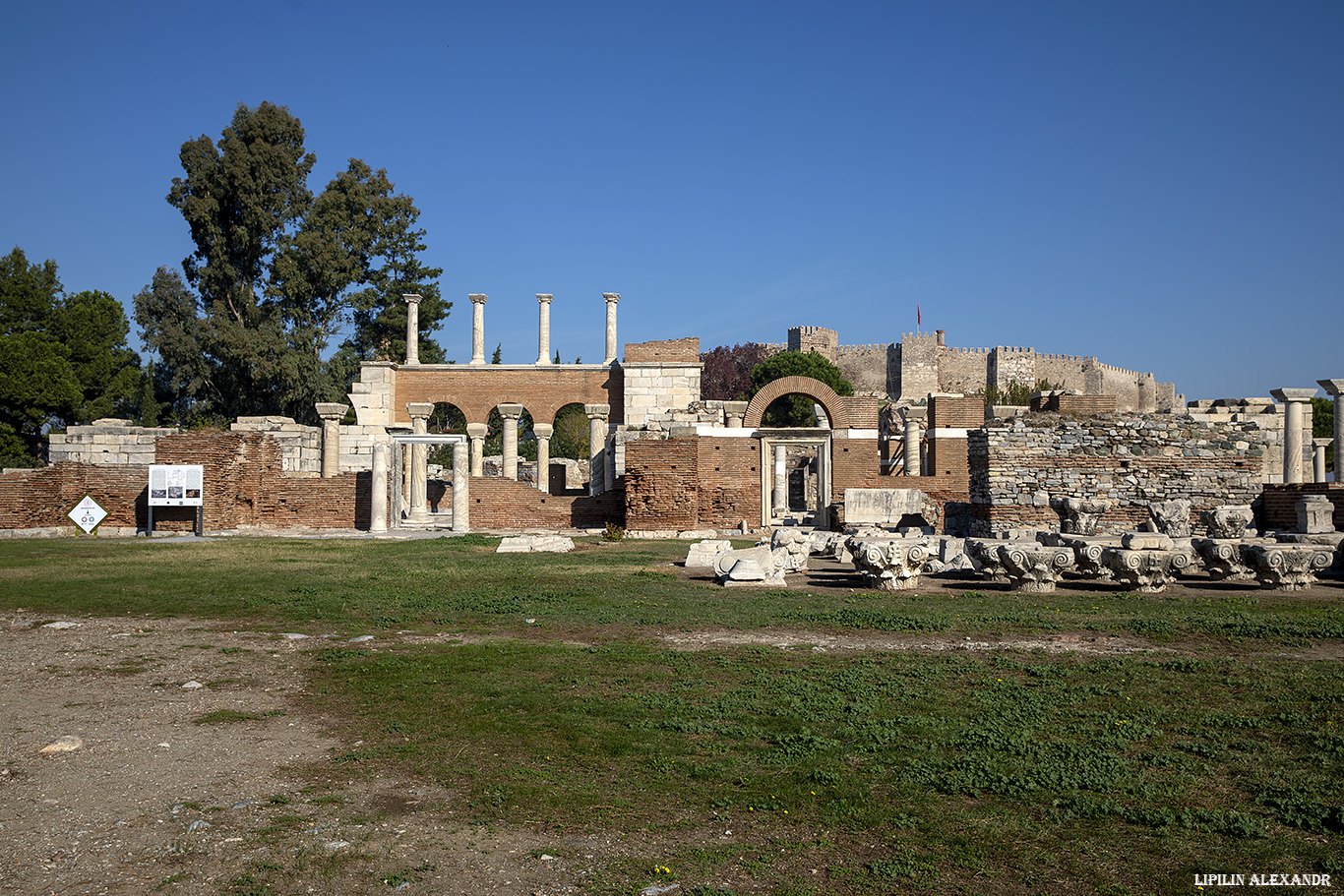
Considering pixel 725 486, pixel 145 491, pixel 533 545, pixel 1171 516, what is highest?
pixel 725 486

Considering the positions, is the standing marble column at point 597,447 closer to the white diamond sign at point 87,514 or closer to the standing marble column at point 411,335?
the standing marble column at point 411,335

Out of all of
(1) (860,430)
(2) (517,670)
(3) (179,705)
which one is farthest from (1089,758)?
(1) (860,430)

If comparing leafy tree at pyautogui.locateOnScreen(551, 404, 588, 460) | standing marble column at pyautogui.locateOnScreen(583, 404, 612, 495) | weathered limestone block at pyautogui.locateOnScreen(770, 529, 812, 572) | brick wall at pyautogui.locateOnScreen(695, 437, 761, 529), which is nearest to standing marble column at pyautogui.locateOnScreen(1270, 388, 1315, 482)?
brick wall at pyautogui.locateOnScreen(695, 437, 761, 529)

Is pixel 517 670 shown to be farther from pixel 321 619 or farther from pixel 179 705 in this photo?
pixel 321 619

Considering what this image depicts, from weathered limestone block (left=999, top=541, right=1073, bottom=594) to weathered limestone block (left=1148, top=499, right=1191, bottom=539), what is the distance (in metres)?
4.35

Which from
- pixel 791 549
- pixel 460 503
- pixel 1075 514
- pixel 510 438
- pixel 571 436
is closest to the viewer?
pixel 791 549

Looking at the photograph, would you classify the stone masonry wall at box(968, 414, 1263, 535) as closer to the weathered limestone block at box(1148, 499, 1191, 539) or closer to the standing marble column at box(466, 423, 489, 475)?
the weathered limestone block at box(1148, 499, 1191, 539)

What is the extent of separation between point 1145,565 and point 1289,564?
180 cm

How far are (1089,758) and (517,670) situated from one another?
4.05 meters

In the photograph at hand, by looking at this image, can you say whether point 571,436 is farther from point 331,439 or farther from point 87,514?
point 87,514

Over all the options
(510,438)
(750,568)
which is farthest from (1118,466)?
(510,438)

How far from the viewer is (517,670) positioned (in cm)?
722

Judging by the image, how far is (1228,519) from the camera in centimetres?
1588

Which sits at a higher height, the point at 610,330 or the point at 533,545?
the point at 610,330
